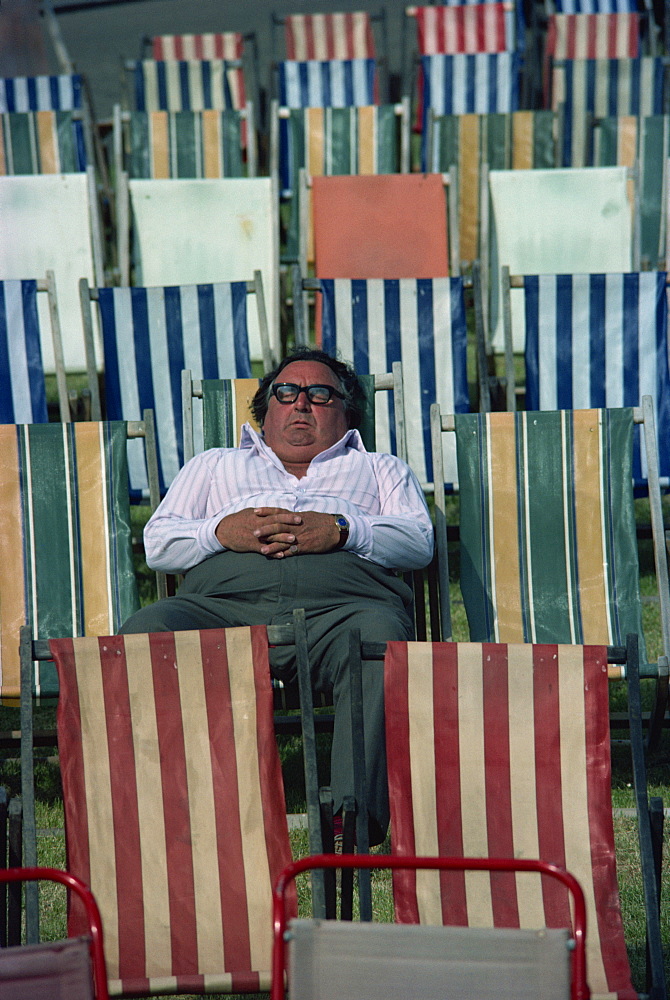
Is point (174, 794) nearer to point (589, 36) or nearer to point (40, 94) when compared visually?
point (40, 94)

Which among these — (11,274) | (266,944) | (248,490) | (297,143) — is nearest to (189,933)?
(266,944)

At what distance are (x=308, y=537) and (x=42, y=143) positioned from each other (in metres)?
4.54

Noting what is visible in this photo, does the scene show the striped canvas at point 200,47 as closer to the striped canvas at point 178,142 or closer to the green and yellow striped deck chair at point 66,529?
the striped canvas at point 178,142

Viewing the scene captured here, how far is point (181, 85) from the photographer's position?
8266mm

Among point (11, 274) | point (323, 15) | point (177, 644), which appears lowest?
point (177, 644)

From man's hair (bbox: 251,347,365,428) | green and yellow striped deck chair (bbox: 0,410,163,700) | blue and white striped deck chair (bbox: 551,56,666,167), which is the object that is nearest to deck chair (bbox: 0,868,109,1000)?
green and yellow striped deck chair (bbox: 0,410,163,700)

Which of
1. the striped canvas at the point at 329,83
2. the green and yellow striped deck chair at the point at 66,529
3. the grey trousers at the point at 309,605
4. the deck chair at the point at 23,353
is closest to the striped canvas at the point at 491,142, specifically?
the striped canvas at the point at 329,83

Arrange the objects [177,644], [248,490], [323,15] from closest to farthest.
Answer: [177,644]
[248,490]
[323,15]

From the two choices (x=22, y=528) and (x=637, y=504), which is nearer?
(x=22, y=528)

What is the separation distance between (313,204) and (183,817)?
4037mm

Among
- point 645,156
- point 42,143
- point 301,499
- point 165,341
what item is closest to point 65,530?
point 301,499

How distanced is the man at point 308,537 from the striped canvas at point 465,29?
6.34m

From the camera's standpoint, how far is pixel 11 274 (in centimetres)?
585

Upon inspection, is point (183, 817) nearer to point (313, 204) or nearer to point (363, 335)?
point (363, 335)
